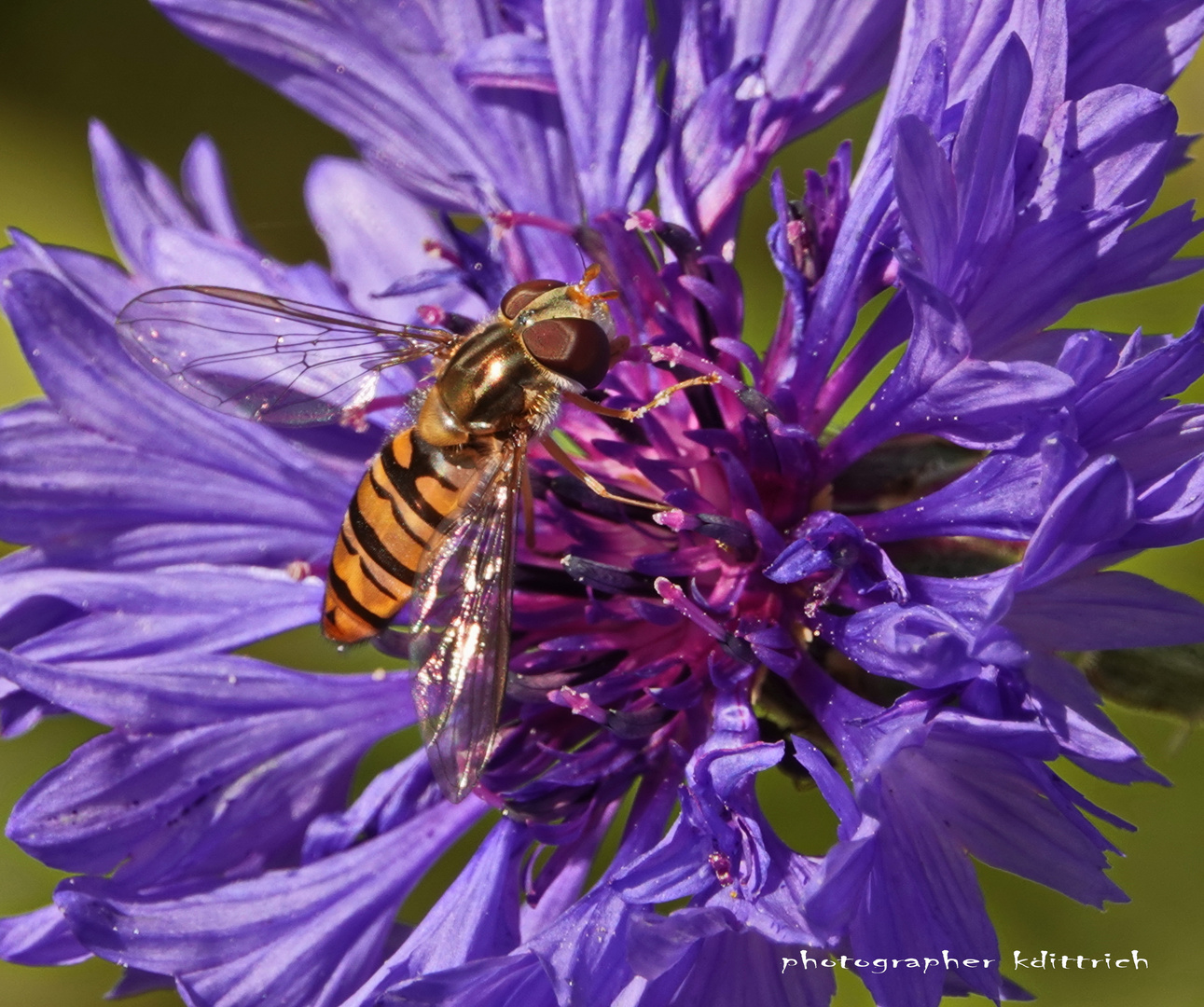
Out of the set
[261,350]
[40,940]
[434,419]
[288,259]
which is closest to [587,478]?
[434,419]

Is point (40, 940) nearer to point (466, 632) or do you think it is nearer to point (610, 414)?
point (466, 632)

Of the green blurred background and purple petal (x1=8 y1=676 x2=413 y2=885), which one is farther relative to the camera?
the green blurred background

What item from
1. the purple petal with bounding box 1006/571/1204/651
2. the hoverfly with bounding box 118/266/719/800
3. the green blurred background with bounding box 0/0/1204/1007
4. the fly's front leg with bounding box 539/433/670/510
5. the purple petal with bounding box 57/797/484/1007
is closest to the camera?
the purple petal with bounding box 1006/571/1204/651

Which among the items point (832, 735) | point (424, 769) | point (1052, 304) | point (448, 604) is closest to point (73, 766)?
point (424, 769)

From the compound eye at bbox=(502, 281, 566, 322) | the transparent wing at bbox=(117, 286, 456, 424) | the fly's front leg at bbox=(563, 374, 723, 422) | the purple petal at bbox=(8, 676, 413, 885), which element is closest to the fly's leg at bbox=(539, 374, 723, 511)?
the fly's front leg at bbox=(563, 374, 723, 422)

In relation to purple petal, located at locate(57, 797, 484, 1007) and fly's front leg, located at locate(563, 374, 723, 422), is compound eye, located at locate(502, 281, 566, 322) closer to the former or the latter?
fly's front leg, located at locate(563, 374, 723, 422)

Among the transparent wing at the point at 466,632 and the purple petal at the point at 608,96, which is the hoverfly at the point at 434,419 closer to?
the transparent wing at the point at 466,632

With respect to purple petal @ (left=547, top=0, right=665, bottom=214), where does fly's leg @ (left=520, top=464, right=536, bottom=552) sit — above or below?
below
